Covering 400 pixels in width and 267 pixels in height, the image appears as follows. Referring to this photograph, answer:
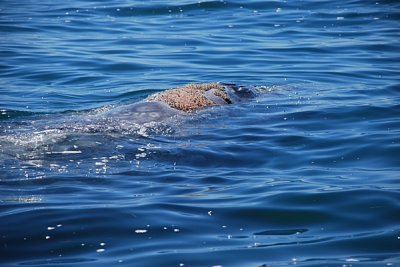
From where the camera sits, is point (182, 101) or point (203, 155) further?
point (182, 101)

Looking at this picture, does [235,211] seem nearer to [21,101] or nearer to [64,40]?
[21,101]

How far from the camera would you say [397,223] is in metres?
5.34

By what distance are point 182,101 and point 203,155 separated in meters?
1.86

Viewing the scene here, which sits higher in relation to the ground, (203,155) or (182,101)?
(182,101)

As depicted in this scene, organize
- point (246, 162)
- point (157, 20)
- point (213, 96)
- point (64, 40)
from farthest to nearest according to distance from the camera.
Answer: point (157, 20) < point (64, 40) < point (213, 96) < point (246, 162)

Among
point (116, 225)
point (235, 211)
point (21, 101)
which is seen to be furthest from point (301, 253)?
point (21, 101)

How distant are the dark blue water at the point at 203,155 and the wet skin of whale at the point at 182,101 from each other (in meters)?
0.18

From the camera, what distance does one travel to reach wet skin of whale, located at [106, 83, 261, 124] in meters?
8.24

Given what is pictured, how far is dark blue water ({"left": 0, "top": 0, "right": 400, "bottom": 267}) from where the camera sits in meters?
4.96

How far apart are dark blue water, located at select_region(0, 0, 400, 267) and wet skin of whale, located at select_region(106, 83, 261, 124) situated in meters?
0.18

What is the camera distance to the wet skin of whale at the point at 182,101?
8.24 m

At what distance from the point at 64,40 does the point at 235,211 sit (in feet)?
32.9

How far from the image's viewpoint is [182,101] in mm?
8914

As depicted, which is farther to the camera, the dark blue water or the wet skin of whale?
the wet skin of whale
